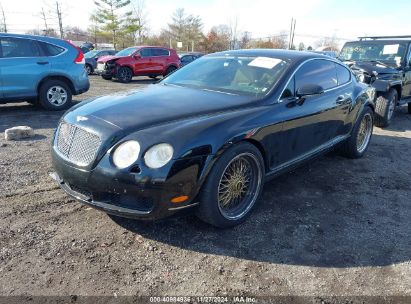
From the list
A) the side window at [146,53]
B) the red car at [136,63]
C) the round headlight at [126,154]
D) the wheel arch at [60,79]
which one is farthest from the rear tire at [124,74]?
the round headlight at [126,154]

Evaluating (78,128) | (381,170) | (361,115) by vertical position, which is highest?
(78,128)

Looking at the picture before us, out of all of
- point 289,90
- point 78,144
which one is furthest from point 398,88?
point 78,144

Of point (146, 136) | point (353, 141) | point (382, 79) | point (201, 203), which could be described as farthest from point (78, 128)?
point (382, 79)

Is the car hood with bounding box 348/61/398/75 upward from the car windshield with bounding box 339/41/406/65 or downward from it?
downward

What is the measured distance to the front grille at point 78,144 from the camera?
9.24 ft

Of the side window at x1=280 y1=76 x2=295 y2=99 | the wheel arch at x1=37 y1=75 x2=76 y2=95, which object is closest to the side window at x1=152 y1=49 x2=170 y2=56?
the wheel arch at x1=37 y1=75 x2=76 y2=95

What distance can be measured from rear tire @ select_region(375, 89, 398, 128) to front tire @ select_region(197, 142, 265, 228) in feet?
17.8

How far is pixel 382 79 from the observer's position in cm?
764

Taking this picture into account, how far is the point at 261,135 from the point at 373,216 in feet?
4.92

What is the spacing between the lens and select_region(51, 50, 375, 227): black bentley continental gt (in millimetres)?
2682

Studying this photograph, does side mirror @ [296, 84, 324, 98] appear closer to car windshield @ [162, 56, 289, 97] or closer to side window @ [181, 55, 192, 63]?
car windshield @ [162, 56, 289, 97]

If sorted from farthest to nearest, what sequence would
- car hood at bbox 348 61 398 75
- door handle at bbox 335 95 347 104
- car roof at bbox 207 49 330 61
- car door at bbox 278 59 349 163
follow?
car hood at bbox 348 61 398 75, door handle at bbox 335 95 347 104, car roof at bbox 207 49 330 61, car door at bbox 278 59 349 163

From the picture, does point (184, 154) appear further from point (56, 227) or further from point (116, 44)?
point (116, 44)

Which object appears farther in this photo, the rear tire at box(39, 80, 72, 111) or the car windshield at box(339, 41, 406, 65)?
the car windshield at box(339, 41, 406, 65)
